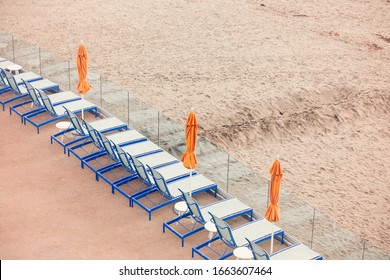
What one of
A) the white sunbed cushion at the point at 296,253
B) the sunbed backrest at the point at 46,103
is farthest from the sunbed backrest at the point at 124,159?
the white sunbed cushion at the point at 296,253

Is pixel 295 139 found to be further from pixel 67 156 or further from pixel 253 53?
pixel 67 156

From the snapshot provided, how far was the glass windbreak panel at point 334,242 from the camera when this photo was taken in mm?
16297

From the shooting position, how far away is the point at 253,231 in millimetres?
16406

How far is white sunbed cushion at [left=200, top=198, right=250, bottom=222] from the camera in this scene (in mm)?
16875

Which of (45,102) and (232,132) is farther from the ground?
(45,102)

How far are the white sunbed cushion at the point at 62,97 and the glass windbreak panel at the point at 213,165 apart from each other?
3.94m

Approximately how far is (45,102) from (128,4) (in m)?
14.1

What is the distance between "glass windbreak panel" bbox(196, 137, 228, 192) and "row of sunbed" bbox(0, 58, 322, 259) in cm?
21

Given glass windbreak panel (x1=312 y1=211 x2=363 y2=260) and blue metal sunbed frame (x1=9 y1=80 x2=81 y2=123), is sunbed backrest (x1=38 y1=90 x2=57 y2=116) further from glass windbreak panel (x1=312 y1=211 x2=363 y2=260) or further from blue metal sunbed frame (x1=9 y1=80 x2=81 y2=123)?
glass windbreak panel (x1=312 y1=211 x2=363 y2=260)

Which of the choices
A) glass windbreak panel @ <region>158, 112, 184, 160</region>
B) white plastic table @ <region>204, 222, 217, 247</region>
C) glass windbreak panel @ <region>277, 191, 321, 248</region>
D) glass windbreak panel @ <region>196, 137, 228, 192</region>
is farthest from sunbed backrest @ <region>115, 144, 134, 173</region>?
glass windbreak panel @ <region>277, 191, 321, 248</region>

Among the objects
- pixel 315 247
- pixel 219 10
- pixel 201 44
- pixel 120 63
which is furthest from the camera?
pixel 219 10

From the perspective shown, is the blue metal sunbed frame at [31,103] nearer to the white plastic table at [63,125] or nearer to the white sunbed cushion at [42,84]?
the white sunbed cushion at [42,84]

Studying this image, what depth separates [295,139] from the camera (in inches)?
953
